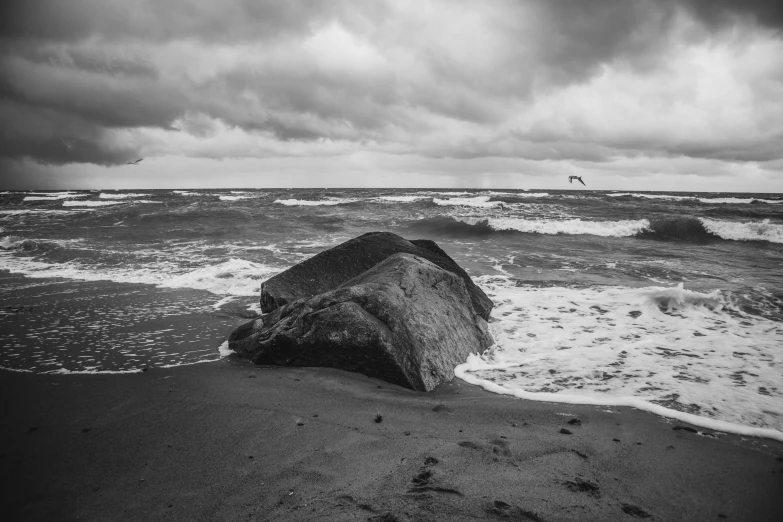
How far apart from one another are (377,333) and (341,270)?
97.6 inches

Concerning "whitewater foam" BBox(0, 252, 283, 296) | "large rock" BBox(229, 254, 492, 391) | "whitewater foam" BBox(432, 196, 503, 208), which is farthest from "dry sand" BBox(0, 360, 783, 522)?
"whitewater foam" BBox(432, 196, 503, 208)

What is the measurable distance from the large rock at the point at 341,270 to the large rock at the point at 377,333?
0.97 metres

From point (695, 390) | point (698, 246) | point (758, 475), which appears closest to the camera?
point (758, 475)

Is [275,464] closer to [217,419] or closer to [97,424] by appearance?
[217,419]

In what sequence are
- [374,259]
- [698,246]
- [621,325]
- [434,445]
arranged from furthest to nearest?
[698,246]
[374,259]
[621,325]
[434,445]

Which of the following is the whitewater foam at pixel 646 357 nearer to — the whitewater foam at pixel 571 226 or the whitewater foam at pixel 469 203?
the whitewater foam at pixel 571 226

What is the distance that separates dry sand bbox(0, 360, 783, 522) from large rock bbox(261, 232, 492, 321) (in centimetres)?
227

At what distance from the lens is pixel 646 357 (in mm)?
4723

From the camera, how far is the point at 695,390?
382cm

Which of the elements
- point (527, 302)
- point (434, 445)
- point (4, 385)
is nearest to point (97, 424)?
point (4, 385)

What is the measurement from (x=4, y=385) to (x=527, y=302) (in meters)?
6.93

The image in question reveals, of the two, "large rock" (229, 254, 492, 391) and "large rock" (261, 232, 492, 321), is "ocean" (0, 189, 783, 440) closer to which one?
"large rock" (229, 254, 492, 391)

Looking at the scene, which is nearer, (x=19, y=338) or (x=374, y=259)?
(x=19, y=338)

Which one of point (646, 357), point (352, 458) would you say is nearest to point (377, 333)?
point (352, 458)
